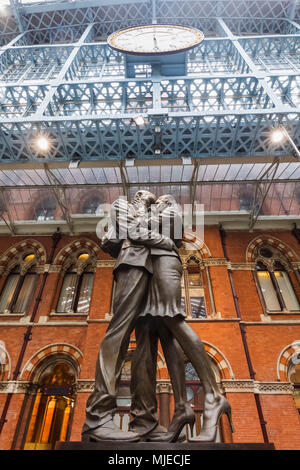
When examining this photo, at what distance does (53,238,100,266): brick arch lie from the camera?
→ 465 inches

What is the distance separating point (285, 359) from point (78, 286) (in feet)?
26.6

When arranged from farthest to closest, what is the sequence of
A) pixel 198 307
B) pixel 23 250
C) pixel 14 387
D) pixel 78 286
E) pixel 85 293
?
pixel 23 250 < pixel 78 286 < pixel 85 293 < pixel 198 307 < pixel 14 387

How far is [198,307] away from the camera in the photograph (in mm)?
10406

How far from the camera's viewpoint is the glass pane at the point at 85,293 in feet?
36.0

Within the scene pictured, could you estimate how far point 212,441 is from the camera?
2.27 m

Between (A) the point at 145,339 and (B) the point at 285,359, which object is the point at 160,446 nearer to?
(A) the point at 145,339

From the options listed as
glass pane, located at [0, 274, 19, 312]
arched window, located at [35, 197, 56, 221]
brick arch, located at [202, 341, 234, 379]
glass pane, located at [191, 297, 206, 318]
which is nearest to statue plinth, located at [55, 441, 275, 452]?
brick arch, located at [202, 341, 234, 379]

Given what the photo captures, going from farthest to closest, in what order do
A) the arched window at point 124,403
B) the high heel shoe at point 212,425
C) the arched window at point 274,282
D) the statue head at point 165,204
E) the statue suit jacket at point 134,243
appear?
the arched window at point 274,282 < the arched window at point 124,403 < the statue head at point 165,204 < the statue suit jacket at point 134,243 < the high heel shoe at point 212,425

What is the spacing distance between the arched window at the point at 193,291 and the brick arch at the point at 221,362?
139 centimetres

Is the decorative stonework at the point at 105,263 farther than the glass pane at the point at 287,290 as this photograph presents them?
Yes

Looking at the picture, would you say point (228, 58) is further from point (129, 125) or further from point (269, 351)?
point (269, 351)

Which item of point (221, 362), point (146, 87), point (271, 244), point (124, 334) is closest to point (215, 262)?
point (271, 244)

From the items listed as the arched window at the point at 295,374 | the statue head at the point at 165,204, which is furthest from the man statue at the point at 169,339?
the arched window at the point at 295,374

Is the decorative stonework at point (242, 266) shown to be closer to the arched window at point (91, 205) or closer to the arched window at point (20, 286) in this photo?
the arched window at point (91, 205)
